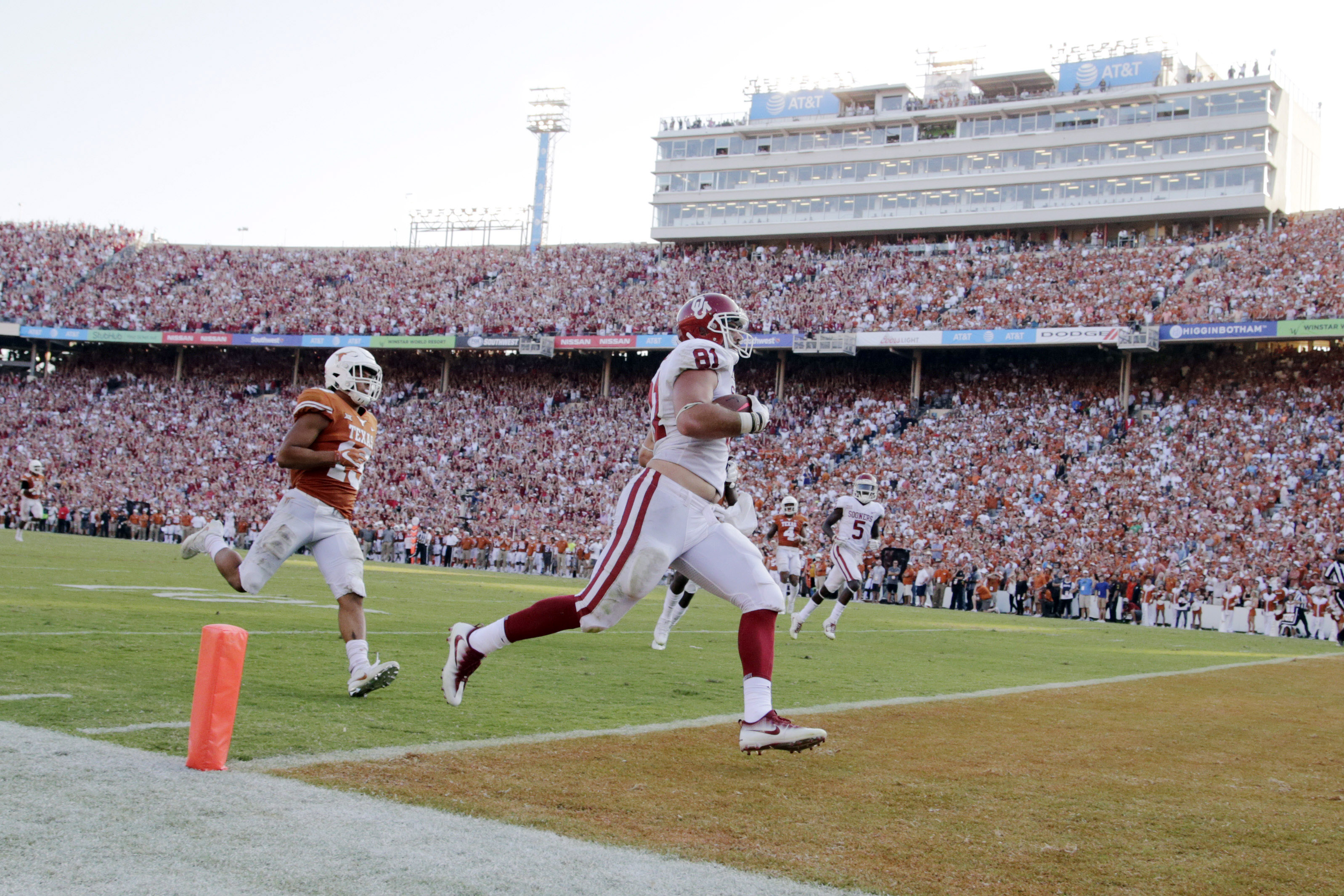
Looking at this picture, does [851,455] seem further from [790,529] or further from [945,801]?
[945,801]

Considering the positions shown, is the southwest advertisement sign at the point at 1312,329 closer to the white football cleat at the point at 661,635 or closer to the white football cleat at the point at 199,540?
the white football cleat at the point at 661,635

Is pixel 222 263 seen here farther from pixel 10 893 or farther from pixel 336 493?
pixel 10 893

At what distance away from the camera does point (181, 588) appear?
45.8 feet

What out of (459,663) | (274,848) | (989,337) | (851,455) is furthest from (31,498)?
(989,337)

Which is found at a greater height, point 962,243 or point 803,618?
point 962,243

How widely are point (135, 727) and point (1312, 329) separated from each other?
33.8 metres

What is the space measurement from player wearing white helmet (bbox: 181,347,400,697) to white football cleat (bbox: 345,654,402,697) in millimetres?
332

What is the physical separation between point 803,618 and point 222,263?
44172mm

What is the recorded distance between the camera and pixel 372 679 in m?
6.46

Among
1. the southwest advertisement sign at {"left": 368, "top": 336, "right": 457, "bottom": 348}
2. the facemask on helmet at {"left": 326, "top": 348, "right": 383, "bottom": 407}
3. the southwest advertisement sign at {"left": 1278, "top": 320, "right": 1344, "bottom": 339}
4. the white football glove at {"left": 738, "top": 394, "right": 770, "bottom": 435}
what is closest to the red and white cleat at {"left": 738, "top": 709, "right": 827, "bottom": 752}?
the white football glove at {"left": 738, "top": 394, "right": 770, "bottom": 435}

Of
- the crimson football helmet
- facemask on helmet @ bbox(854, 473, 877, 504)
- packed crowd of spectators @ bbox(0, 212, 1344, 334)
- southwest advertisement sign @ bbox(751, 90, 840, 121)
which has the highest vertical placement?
southwest advertisement sign @ bbox(751, 90, 840, 121)

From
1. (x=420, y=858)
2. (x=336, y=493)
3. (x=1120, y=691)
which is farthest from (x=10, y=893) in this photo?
(x=1120, y=691)

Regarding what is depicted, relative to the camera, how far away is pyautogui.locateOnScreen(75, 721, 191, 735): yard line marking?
4.87 metres

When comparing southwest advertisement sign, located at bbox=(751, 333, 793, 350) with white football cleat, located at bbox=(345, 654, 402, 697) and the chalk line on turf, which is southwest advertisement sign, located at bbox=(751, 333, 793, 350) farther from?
the chalk line on turf
